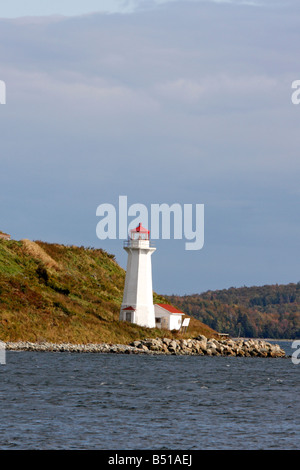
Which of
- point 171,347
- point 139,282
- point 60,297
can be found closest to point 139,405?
point 171,347

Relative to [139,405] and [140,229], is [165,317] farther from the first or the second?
[139,405]

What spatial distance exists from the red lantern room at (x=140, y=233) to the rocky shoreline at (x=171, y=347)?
33.0ft

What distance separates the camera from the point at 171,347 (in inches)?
2894

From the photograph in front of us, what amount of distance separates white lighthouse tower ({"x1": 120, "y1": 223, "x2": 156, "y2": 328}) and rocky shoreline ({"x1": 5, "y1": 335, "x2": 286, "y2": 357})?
3599mm

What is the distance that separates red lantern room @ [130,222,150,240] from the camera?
2896 inches

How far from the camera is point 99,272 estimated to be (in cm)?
9631

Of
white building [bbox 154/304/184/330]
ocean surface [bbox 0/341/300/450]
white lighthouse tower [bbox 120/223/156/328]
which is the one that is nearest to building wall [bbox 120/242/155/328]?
white lighthouse tower [bbox 120/223/156/328]

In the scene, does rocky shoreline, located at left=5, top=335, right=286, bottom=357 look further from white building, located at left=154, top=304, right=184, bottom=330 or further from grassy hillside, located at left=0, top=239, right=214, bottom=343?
white building, located at left=154, top=304, right=184, bottom=330

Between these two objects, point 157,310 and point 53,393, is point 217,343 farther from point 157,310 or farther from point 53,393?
point 53,393

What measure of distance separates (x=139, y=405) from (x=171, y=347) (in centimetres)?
3679

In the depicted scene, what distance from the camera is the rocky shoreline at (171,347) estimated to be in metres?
63.5

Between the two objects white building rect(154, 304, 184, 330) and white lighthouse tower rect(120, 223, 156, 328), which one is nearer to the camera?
white lighthouse tower rect(120, 223, 156, 328)
